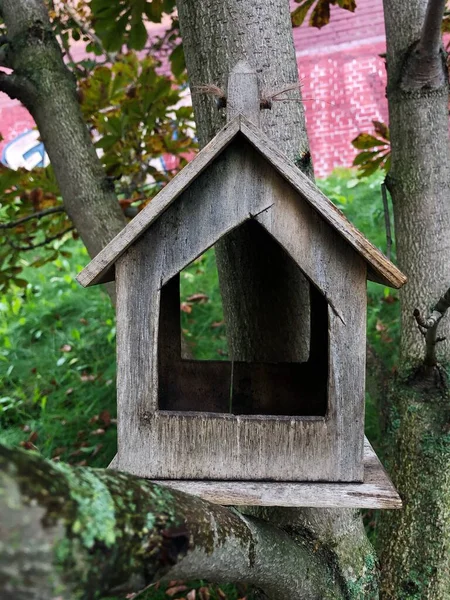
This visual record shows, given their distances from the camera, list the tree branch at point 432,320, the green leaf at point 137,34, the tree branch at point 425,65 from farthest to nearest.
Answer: the green leaf at point 137,34 → the tree branch at point 425,65 → the tree branch at point 432,320

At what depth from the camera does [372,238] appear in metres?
4.40

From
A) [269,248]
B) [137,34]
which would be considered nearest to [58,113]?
[137,34]

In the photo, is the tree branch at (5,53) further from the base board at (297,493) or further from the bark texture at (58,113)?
the base board at (297,493)

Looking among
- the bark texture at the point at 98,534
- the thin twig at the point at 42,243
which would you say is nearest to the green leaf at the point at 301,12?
the thin twig at the point at 42,243

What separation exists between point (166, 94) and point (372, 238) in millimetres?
2105

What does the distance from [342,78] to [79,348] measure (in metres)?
3.66

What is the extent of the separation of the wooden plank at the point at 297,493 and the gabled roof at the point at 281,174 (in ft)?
1.35

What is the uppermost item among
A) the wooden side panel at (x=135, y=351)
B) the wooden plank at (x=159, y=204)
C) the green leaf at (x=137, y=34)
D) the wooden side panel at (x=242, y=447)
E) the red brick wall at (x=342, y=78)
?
the red brick wall at (x=342, y=78)

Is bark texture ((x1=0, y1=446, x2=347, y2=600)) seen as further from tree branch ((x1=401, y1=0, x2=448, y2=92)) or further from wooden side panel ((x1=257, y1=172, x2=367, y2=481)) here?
tree branch ((x1=401, y1=0, x2=448, y2=92))

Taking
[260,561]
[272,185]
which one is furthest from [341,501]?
[272,185]

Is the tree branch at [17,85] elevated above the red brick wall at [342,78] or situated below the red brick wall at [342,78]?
below

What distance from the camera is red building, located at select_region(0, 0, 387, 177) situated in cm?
613

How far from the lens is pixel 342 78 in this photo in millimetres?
6203

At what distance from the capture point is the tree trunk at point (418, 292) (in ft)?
6.12
